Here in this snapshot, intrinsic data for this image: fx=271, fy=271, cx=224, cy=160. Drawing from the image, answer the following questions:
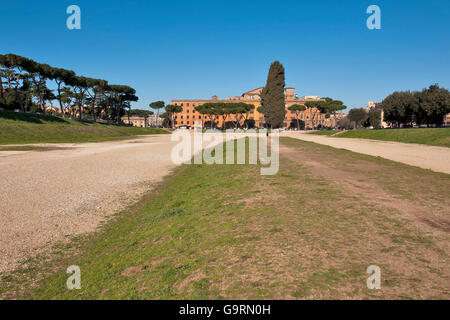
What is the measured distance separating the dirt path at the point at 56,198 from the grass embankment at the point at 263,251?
718 mm

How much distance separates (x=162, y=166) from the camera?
57.1 ft

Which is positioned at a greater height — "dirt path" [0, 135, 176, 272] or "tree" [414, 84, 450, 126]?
"tree" [414, 84, 450, 126]

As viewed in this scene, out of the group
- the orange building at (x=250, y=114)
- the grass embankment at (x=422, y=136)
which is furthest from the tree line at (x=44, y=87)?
the grass embankment at (x=422, y=136)

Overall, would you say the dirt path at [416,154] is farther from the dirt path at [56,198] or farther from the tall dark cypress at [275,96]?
the tall dark cypress at [275,96]

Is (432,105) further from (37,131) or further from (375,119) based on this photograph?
(37,131)

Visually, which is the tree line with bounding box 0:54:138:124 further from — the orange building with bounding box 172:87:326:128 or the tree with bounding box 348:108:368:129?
the tree with bounding box 348:108:368:129

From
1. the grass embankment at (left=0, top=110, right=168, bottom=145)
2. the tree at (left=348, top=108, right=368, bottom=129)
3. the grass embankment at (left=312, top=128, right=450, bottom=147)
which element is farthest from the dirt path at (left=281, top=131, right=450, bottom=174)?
the tree at (left=348, top=108, right=368, bottom=129)

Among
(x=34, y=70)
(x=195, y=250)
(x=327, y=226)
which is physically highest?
(x=34, y=70)

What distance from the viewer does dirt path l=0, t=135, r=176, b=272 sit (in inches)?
243

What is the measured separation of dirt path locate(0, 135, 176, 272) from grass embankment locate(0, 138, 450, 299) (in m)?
0.72

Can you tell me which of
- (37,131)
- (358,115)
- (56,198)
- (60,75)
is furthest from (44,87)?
(358,115)

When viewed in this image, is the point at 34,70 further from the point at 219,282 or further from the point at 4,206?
the point at 219,282
